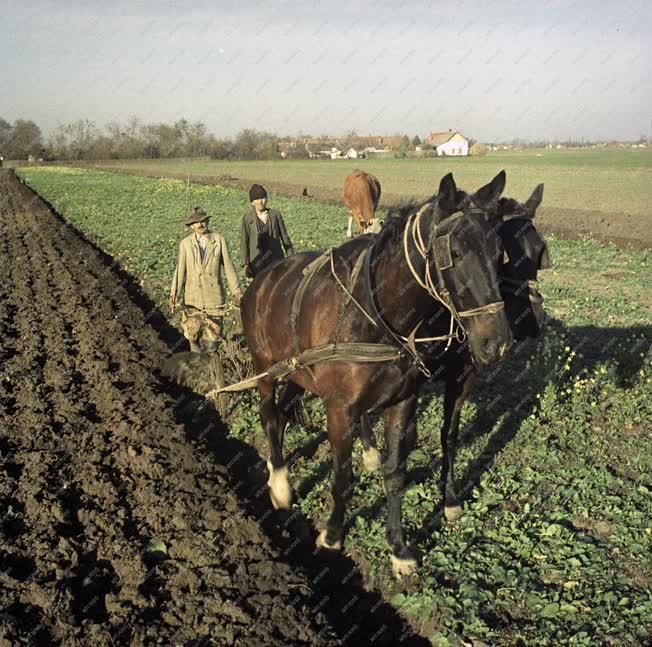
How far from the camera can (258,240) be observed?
24.6 feet

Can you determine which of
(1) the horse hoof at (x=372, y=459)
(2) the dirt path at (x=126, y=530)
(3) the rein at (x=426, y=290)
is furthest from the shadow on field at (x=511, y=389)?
(3) the rein at (x=426, y=290)

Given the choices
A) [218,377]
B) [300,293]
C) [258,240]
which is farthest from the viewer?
[258,240]

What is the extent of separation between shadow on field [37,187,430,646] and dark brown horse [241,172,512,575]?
0.24 m

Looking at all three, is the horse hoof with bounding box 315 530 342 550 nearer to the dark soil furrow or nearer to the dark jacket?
the dark soil furrow

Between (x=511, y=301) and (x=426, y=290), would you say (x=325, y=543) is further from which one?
(x=511, y=301)

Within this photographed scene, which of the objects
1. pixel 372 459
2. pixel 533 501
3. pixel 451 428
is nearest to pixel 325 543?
pixel 372 459

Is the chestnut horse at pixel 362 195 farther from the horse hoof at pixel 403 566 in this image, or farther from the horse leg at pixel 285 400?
the horse hoof at pixel 403 566

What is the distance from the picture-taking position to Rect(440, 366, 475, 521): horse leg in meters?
4.98

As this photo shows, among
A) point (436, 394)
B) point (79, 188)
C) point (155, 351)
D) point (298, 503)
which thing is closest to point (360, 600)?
point (298, 503)

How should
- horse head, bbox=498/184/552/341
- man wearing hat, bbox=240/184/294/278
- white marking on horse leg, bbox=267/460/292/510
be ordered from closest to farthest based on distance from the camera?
horse head, bbox=498/184/552/341, white marking on horse leg, bbox=267/460/292/510, man wearing hat, bbox=240/184/294/278

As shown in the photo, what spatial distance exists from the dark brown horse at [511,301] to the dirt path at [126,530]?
1245 mm

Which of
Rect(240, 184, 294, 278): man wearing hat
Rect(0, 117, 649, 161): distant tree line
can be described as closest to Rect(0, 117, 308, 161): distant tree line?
Rect(0, 117, 649, 161): distant tree line

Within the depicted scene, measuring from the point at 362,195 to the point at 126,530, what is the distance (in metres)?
3.57

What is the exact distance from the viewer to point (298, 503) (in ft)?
18.1
